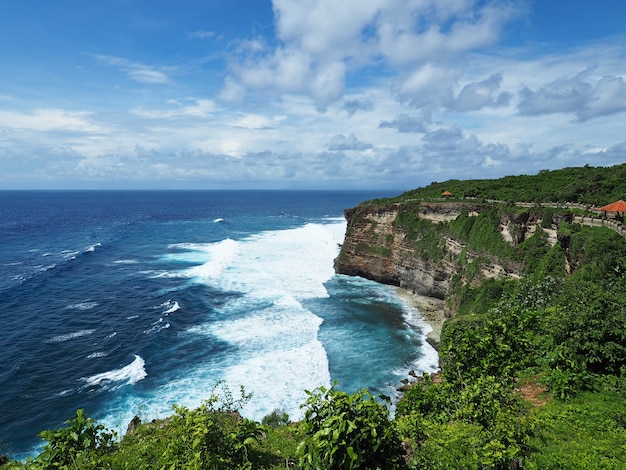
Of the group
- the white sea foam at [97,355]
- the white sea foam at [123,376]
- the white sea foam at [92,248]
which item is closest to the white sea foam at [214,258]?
the white sea foam at [92,248]

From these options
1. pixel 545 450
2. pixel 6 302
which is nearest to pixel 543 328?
pixel 545 450

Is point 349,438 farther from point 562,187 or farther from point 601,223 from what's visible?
point 562,187

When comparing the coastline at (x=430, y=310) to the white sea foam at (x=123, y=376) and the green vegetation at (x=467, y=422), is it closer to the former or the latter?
the green vegetation at (x=467, y=422)

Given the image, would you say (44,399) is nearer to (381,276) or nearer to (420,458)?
(420,458)

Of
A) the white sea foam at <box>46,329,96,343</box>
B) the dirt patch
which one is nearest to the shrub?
the dirt patch

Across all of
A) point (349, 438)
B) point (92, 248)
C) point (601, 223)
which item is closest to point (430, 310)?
point (601, 223)
